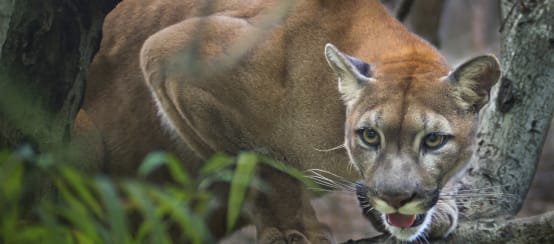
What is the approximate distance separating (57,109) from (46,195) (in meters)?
0.31

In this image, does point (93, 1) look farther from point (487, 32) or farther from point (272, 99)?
point (487, 32)

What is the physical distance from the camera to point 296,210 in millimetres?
4820

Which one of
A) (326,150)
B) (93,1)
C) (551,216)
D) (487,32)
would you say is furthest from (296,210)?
(487,32)

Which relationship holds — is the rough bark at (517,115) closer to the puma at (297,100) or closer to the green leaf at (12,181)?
the puma at (297,100)

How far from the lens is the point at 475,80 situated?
431cm

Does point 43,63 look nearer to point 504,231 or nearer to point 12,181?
point 12,181

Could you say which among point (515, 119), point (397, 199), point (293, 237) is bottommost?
point (293, 237)

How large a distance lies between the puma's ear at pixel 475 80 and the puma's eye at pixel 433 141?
25 centimetres

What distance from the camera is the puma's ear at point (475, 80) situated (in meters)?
4.23

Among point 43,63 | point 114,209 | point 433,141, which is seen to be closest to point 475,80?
point 433,141

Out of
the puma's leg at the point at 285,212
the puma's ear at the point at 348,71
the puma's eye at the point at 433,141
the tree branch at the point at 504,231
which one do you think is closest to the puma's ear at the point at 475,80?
the puma's eye at the point at 433,141

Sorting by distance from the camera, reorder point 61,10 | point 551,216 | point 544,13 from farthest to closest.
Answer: point 544,13, point 551,216, point 61,10

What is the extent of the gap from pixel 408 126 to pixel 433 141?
0.13 metres

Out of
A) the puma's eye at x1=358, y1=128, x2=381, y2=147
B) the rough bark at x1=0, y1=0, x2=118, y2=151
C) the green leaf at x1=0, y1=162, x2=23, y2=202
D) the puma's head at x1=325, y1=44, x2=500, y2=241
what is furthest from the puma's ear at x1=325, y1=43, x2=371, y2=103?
the green leaf at x1=0, y1=162, x2=23, y2=202
